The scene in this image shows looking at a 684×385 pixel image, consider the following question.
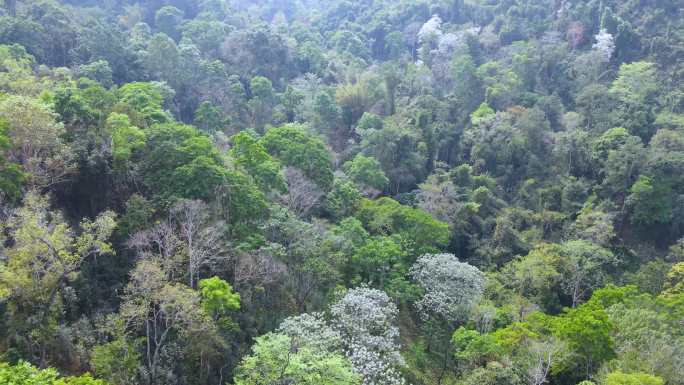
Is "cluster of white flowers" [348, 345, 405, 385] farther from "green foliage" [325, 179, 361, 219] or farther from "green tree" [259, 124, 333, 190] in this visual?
"green tree" [259, 124, 333, 190]

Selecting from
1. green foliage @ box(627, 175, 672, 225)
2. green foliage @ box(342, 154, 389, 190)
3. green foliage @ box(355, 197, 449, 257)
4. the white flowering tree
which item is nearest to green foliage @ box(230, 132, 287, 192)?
green foliage @ box(355, 197, 449, 257)

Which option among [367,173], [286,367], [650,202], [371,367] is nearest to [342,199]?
[367,173]

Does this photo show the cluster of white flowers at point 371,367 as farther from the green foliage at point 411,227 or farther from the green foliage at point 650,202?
the green foliage at point 650,202

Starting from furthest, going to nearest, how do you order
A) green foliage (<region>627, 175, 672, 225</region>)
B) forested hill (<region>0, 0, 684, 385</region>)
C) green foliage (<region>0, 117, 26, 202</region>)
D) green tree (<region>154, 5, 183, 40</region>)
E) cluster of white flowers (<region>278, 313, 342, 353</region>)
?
green tree (<region>154, 5, 183, 40</region>) < green foliage (<region>627, 175, 672, 225</region>) < cluster of white flowers (<region>278, 313, 342, 353</region>) < green foliage (<region>0, 117, 26, 202</region>) < forested hill (<region>0, 0, 684, 385</region>)

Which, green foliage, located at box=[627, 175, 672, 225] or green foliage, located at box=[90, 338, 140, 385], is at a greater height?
green foliage, located at box=[90, 338, 140, 385]

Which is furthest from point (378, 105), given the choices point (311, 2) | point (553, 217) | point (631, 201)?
point (311, 2)

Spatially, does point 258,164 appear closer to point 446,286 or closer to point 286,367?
point 446,286

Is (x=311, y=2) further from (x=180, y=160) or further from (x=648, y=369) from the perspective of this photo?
(x=648, y=369)
